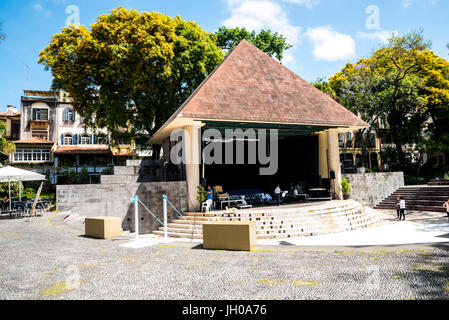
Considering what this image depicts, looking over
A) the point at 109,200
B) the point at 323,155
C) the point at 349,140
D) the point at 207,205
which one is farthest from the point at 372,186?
the point at 349,140

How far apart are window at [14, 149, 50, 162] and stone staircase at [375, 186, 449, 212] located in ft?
118

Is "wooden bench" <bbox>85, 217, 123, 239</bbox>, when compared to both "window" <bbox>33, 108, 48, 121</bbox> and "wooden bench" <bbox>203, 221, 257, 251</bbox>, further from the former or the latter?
"window" <bbox>33, 108, 48, 121</bbox>

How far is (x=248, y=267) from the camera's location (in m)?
6.04

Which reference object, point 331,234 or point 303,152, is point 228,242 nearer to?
point 331,234

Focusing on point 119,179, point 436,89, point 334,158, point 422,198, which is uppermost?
point 436,89

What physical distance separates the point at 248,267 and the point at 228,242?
204cm

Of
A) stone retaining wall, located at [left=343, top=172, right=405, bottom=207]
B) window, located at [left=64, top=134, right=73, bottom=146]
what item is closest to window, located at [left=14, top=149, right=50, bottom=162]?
window, located at [left=64, top=134, right=73, bottom=146]

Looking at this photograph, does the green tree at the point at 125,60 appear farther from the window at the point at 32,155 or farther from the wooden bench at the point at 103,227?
the window at the point at 32,155

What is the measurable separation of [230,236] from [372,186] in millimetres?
15619

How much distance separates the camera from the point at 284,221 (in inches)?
467

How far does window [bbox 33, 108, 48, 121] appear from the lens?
3422 cm

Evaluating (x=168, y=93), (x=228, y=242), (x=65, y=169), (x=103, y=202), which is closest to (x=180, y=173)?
(x=103, y=202)

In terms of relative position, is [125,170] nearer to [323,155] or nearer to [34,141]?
[323,155]

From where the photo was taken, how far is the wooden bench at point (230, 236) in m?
7.85
